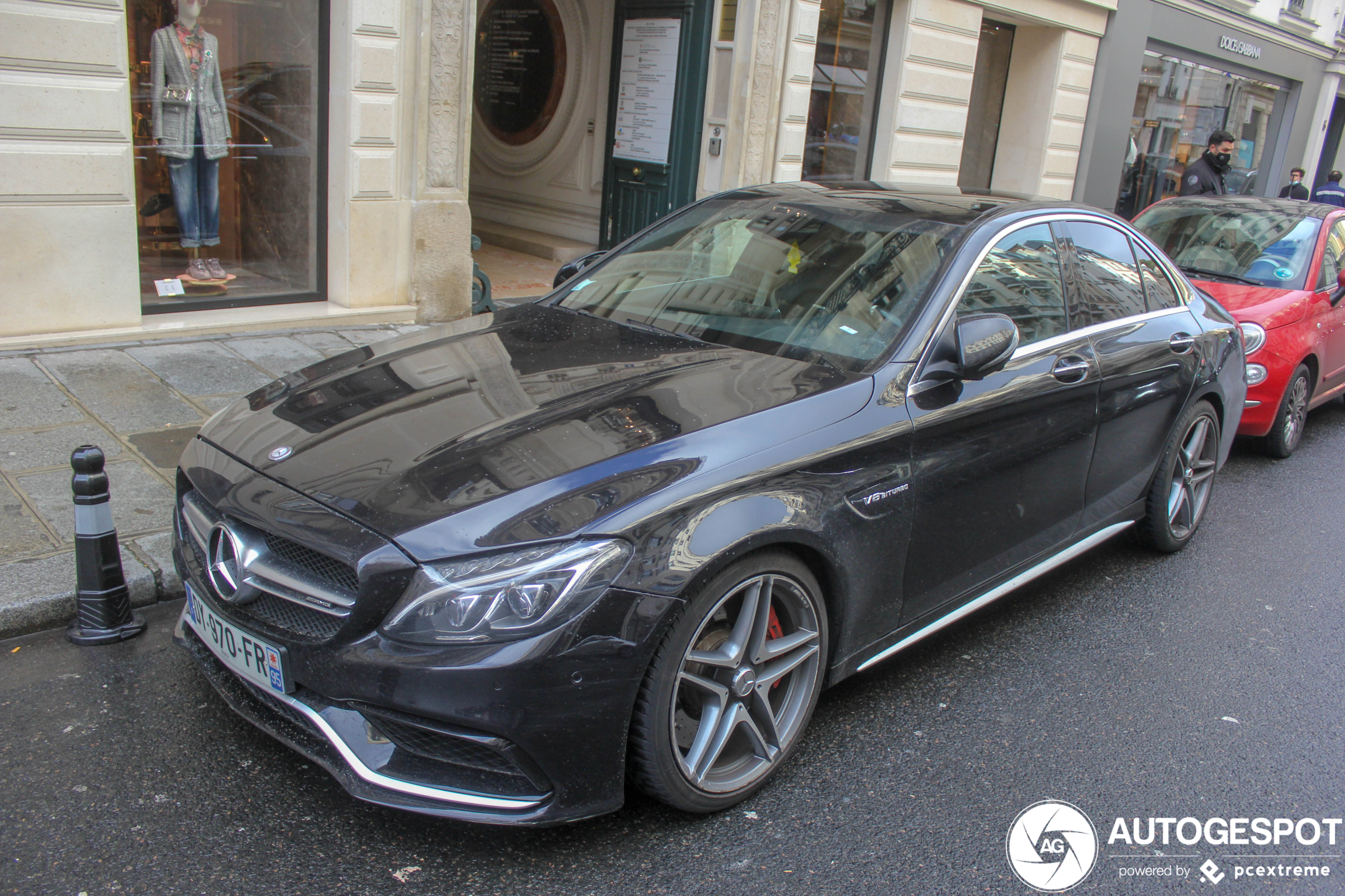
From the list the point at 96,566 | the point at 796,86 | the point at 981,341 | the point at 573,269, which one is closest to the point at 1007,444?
the point at 981,341

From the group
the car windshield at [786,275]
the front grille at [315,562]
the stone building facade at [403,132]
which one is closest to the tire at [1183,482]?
the car windshield at [786,275]

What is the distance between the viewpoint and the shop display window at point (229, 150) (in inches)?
280

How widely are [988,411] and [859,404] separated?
622 millimetres

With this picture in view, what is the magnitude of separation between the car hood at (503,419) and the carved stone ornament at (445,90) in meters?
4.61

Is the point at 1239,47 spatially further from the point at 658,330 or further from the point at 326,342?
the point at 658,330

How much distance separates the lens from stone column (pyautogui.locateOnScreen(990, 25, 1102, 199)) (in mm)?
14359

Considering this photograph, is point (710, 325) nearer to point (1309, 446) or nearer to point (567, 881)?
point (567, 881)

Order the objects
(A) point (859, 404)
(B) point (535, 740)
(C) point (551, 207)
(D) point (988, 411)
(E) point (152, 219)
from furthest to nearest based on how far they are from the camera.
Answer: (C) point (551, 207)
(E) point (152, 219)
(D) point (988, 411)
(A) point (859, 404)
(B) point (535, 740)

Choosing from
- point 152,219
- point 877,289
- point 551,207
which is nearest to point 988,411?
point 877,289

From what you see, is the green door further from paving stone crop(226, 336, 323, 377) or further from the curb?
the curb

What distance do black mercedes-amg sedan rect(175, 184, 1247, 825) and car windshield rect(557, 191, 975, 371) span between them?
0.05ft

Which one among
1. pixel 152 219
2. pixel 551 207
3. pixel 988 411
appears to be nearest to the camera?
pixel 988 411

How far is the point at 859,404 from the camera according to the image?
3.19 meters

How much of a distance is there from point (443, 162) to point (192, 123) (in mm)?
1730
